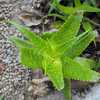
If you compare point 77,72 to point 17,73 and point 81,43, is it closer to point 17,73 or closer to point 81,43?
point 81,43

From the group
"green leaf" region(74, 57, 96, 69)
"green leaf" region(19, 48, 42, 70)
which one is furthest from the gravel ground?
"green leaf" region(19, 48, 42, 70)

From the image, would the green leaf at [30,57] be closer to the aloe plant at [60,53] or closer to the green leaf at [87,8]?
the aloe plant at [60,53]

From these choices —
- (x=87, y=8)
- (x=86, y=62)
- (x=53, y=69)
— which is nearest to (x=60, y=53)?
(x=53, y=69)

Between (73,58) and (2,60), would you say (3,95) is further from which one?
(73,58)

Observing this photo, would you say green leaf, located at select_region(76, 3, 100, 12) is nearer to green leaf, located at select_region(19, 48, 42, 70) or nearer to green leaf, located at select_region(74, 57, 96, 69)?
green leaf, located at select_region(74, 57, 96, 69)

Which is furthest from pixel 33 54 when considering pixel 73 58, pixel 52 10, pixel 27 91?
pixel 52 10
